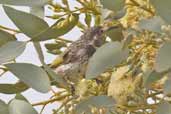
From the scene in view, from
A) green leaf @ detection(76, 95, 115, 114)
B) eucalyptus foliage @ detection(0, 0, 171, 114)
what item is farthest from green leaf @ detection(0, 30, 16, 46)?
green leaf @ detection(76, 95, 115, 114)

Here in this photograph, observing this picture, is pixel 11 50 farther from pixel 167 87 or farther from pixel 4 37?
pixel 167 87

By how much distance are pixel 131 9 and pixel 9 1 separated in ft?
0.52

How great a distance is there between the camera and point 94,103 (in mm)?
520

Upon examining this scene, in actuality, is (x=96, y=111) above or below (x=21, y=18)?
below

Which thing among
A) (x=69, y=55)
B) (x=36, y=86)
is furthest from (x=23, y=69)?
(x=69, y=55)

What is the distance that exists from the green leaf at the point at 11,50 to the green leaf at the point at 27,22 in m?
0.02

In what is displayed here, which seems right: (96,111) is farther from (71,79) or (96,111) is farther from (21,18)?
(21,18)

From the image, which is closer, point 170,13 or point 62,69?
point 170,13

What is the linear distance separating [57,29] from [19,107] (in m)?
0.09

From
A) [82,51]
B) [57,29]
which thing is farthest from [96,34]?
[57,29]

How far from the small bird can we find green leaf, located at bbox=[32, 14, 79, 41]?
0.07 metres

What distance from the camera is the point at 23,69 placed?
50 centimetres

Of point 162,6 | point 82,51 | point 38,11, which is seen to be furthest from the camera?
point 82,51

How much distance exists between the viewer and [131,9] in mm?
583
